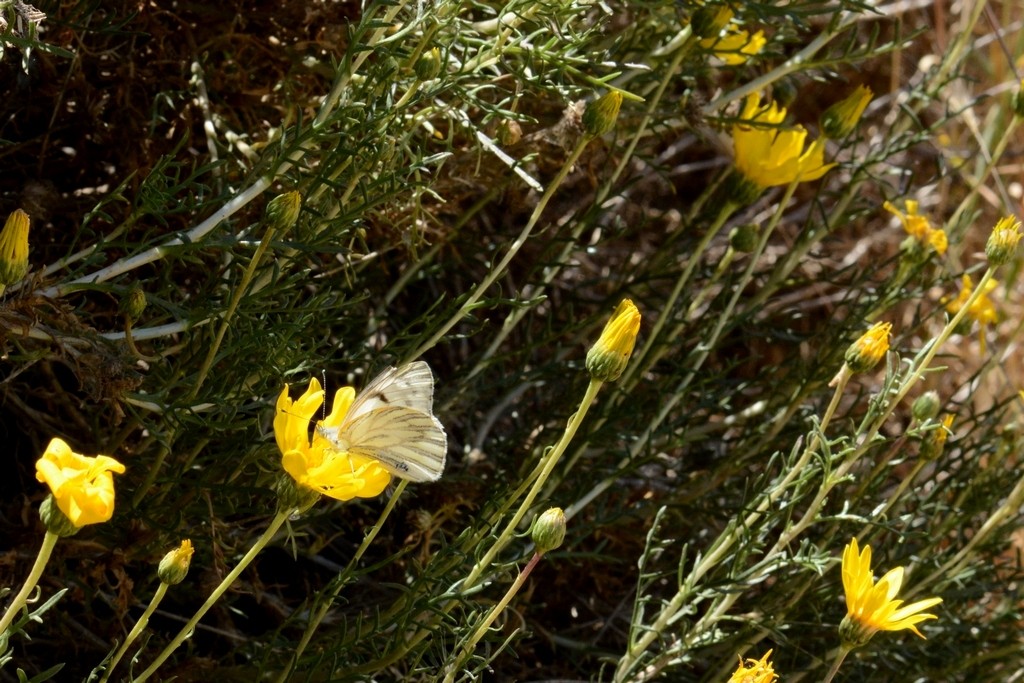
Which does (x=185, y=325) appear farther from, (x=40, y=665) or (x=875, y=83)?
(x=875, y=83)

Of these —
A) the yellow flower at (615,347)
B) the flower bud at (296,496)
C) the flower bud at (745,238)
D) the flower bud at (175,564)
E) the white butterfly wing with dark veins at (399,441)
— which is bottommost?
the flower bud at (175,564)

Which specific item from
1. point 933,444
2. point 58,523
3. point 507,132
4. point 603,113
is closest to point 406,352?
point 507,132

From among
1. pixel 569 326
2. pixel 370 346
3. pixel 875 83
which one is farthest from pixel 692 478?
pixel 875 83

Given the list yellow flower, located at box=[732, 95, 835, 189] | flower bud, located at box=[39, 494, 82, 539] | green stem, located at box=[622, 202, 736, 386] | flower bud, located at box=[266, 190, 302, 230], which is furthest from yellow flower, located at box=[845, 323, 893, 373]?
flower bud, located at box=[39, 494, 82, 539]

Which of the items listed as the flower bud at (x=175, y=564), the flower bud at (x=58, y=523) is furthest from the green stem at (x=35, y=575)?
the flower bud at (x=175, y=564)

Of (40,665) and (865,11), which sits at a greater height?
(865,11)

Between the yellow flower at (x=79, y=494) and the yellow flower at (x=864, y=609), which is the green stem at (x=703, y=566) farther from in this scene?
the yellow flower at (x=79, y=494)

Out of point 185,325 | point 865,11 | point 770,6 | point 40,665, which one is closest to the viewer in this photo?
point 185,325
